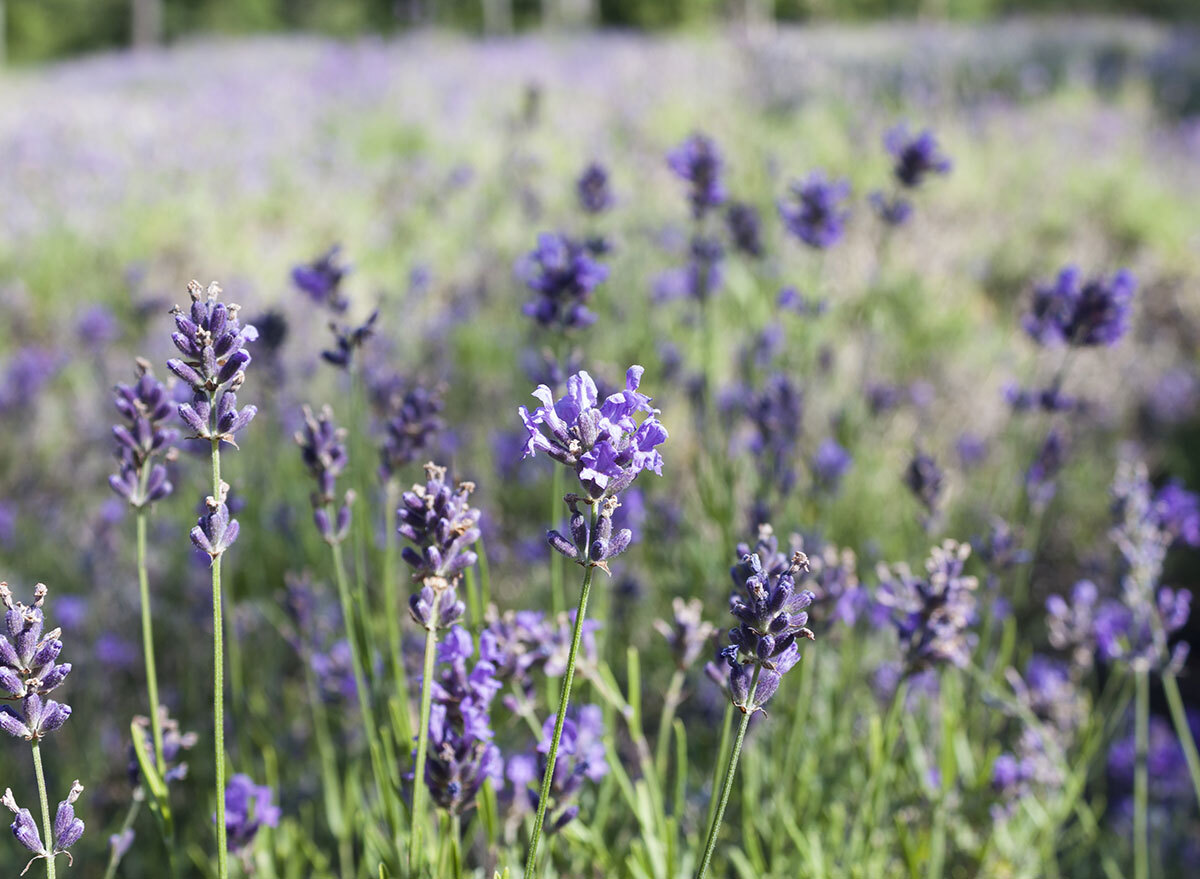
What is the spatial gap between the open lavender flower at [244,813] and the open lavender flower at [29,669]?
44 cm

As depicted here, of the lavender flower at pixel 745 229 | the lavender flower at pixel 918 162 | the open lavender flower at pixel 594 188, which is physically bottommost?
the lavender flower at pixel 745 229

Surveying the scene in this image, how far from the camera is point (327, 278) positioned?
1.88 metres

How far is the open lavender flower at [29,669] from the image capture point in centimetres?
97

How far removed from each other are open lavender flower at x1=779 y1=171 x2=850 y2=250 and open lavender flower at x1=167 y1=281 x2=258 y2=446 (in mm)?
1675

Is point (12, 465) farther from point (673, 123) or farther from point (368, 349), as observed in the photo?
point (673, 123)

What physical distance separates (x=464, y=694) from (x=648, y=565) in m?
1.62

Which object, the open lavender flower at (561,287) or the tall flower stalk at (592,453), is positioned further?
the open lavender flower at (561,287)

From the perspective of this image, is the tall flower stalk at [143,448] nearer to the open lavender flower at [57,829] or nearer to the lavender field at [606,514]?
the lavender field at [606,514]

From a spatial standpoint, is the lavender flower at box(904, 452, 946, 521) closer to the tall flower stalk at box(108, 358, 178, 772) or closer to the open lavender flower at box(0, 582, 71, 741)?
the tall flower stalk at box(108, 358, 178, 772)

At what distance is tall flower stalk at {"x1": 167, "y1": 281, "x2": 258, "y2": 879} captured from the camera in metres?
1.02

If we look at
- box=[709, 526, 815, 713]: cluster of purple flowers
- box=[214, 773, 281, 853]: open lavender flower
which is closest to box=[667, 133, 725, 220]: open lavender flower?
box=[709, 526, 815, 713]: cluster of purple flowers

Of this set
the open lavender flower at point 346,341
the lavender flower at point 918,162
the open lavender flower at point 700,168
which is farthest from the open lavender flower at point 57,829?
the lavender flower at point 918,162

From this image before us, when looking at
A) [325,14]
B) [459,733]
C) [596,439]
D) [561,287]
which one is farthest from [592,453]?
[325,14]

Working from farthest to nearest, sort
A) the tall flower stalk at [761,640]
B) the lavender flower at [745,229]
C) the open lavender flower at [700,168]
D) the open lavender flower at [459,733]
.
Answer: the lavender flower at [745,229] < the open lavender flower at [700,168] < the open lavender flower at [459,733] < the tall flower stalk at [761,640]
